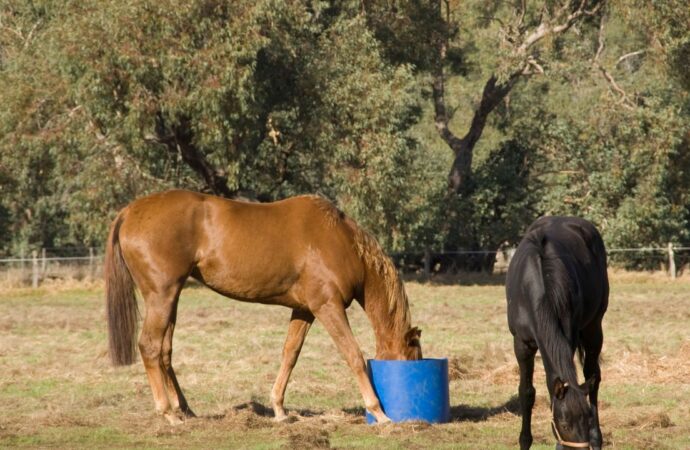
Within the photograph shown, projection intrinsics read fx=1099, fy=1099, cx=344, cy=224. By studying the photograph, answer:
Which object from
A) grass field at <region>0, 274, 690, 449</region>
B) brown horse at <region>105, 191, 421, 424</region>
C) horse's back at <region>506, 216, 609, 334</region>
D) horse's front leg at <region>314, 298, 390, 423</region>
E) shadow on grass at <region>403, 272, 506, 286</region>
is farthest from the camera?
shadow on grass at <region>403, 272, 506, 286</region>

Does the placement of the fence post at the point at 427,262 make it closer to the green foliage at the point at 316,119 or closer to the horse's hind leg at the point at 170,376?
the green foliage at the point at 316,119

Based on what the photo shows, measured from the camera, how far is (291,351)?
956 centimetres

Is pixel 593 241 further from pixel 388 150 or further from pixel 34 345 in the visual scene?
pixel 388 150

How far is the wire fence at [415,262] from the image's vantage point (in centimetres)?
2783

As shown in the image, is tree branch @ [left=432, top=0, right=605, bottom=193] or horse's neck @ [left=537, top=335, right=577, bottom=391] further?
tree branch @ [left=432, top=0, right=605, bottom=193]

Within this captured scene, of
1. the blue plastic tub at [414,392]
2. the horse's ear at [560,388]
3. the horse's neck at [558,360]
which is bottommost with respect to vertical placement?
the blue plastic tub at [414,392]

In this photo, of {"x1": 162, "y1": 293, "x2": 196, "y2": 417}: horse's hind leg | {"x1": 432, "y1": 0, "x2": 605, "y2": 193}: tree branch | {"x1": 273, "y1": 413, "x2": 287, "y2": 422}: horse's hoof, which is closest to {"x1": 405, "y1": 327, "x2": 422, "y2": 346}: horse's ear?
{"x1": 273, "y1": 413, "x2": 287, "y2": 422}: horse's hoof

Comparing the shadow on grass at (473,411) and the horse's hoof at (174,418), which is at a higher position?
the horse's hoof at (174,418)

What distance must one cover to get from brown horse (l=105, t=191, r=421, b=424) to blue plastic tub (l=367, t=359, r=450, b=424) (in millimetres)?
273

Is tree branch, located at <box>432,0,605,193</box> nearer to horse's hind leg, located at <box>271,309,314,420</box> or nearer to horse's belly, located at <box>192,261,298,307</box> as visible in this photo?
horse's hind leg, located at <box>271,309,314,420</box>

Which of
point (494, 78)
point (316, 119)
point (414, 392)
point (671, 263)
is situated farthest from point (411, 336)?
point (494, 78)

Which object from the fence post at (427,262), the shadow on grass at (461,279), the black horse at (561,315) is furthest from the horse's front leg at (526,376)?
the fence post at (427,262)

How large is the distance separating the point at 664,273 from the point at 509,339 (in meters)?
15.5

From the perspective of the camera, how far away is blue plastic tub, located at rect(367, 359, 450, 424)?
29.1ft
